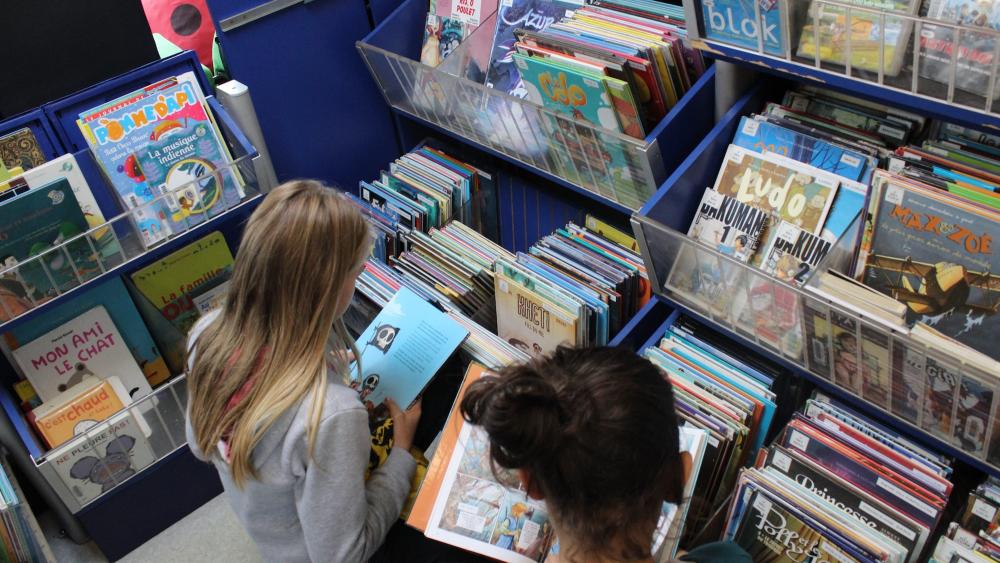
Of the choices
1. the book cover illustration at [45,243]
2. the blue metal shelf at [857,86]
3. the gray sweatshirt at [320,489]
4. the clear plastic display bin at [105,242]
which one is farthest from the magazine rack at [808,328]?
the book cover illustration at [45,243]

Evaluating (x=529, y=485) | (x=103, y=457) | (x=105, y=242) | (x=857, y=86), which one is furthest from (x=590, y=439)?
(x=103, y=457)

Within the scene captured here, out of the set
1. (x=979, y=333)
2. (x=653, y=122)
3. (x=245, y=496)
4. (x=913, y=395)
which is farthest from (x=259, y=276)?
(x=979, y=333)

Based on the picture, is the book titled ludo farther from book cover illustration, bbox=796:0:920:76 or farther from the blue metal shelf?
book cover illustration, bbox=796:0:920:76

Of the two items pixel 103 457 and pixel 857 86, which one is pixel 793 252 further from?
pixel 103 457

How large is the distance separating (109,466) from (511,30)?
176cm

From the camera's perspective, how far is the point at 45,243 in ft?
6.08

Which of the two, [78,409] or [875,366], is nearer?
[875,366]

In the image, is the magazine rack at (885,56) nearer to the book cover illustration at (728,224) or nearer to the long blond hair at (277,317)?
the book cover illustration at (728,224)

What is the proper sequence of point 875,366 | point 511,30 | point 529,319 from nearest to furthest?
point 875,366, point 529,319, point 511,30

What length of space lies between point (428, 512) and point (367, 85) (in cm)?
159

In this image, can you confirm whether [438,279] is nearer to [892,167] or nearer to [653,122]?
[653,122]

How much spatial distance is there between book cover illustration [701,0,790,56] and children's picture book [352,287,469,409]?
2.99 feet

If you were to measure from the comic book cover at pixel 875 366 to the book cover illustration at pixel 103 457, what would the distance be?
1.90 m

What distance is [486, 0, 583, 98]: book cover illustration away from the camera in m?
2.16
